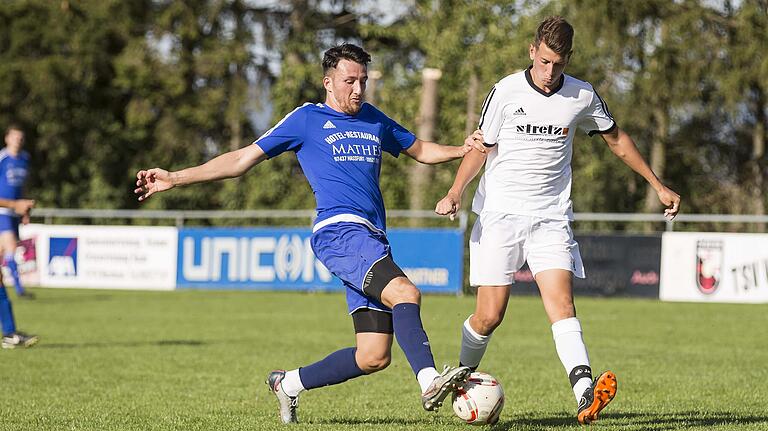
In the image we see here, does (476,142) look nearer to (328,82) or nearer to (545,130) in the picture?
(545,130)

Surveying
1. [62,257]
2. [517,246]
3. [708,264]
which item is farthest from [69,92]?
[517,246]

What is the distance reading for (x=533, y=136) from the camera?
6.96m

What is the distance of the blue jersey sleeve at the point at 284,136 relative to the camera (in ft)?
22.6

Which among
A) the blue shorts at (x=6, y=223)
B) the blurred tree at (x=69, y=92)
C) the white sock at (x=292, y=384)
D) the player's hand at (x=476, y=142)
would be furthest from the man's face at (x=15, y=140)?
the blurred tree at (x=69, y=92)

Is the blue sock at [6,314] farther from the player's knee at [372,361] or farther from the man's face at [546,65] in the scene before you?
the man's face at [546,65]

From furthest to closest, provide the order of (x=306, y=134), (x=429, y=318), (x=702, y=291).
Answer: (x=702, y=291) → (x=429, y=318) → (x=306, y=134)

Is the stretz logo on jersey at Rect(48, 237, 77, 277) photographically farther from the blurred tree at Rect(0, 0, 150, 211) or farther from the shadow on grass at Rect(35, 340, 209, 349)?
the shadow on grass at Rect(35, 340, 209, 349)

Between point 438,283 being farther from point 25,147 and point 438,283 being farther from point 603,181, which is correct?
point 25,147

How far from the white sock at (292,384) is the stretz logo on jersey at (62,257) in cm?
2072

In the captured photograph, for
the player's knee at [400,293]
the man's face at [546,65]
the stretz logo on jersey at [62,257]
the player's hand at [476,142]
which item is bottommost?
the stretz logo on jersey at [62,257]

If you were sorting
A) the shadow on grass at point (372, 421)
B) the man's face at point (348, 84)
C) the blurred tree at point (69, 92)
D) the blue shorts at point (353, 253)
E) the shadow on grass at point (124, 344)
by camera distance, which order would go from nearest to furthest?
the blue shorts at point (353, 253) → the man's face at point (348, 84) → the shadow on grass at point (372, 421) → the shadow on grass at point (124, 344) → the blurred tree at point (69, 92)

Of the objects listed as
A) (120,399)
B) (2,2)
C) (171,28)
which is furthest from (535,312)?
(2,2)

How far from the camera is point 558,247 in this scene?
22.8 ft

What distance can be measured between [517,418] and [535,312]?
1190 centimetres
